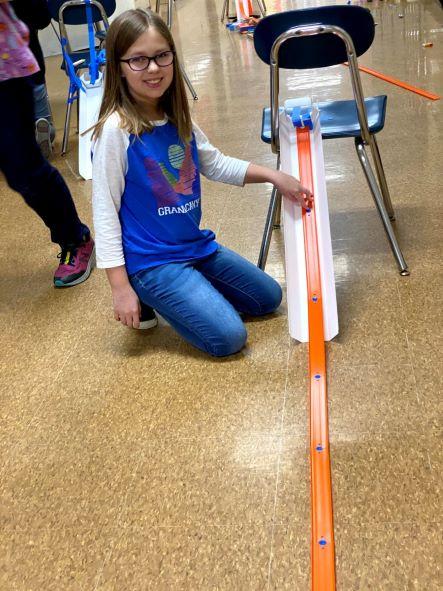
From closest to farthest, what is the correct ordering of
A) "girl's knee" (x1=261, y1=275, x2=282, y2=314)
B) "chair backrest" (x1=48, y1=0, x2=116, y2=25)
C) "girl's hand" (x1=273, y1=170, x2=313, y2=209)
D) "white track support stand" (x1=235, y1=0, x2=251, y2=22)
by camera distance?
"girl's hand" (x1=273, y1=170, x2=313, y2=209) → "girl's knee" (x1=261, y1=275, x2=282, y2=314) → "chair backrest" (x1=48, y1=0, x2=116, y2=25) → "white track support stand" (x1=235, y1=0, x2=251, y2=22)

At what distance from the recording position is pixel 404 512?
130 cm

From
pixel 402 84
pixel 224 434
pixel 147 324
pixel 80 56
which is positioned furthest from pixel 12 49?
pixel 402 84

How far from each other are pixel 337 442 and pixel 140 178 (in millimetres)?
821

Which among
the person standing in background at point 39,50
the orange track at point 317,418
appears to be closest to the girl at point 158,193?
the orange track at point 317,418

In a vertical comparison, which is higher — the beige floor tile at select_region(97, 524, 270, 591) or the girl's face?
the girl's face

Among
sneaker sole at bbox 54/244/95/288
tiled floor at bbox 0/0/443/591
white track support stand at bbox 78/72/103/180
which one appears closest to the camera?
tiled floor at bbox 0/0/443/591

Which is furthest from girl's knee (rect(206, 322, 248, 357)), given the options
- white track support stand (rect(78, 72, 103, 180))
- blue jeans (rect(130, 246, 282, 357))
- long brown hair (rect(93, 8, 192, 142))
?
white track support stand (rect(78, 72, 103, 180))

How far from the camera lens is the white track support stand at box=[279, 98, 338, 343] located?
185cm

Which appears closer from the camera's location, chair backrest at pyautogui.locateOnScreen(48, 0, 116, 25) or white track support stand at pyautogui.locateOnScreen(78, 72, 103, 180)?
white track support stand at pyautogui.locateOnScreen(78, 72, 103, 180)

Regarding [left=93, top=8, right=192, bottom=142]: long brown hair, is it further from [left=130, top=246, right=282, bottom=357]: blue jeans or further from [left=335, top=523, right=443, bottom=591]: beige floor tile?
[left=335, top=523, right=443, bottom=591]: beige floor tile

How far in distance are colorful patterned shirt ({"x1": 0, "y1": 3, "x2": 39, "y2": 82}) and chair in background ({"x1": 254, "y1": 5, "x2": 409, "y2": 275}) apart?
67 centimetres

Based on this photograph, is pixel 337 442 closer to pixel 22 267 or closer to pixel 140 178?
pixel 140 178

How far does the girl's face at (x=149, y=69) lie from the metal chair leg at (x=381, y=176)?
2.31ft

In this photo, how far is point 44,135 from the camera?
3639 millimetres
